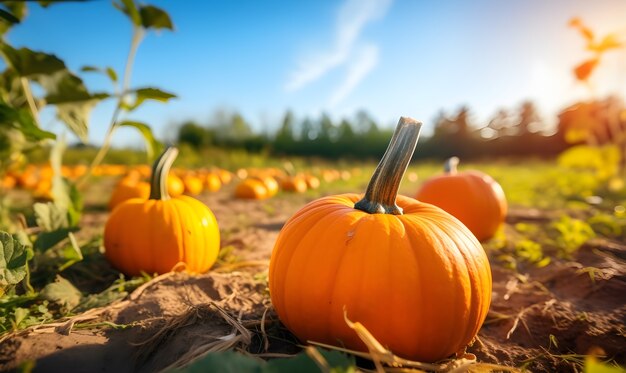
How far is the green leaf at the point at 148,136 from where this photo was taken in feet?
8.82

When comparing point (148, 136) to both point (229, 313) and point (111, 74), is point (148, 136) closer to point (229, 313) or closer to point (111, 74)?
point (111, 74)

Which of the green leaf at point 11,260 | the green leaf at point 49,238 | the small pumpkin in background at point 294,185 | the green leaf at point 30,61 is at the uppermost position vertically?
the green leaf at point 30,61

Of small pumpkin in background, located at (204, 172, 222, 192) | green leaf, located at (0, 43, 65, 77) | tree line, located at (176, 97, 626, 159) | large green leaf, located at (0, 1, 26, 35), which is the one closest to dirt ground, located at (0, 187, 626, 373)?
green leaf, located at (0, 43, 65, 77)

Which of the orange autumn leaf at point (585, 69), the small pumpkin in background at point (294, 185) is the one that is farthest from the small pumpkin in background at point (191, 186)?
the orange autumn leaf at point (585, 69)

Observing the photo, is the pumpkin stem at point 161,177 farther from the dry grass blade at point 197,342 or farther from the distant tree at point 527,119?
the distant tree at point 527,119

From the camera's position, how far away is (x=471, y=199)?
3312 mm

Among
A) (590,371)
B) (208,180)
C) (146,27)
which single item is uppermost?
(146,27)

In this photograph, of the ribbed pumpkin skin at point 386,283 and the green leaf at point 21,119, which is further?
the green leaf at point 21,119

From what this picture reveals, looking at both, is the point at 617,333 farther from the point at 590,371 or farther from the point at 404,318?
the point at 590,371

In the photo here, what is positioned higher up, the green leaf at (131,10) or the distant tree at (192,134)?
the green leaf at (131,10)

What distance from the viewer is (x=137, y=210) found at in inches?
86.6

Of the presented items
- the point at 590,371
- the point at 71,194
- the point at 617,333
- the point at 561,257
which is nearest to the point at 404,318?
the point at 590,371

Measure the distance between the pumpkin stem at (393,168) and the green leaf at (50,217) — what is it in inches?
67.0

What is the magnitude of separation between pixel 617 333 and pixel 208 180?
22.4 feet
